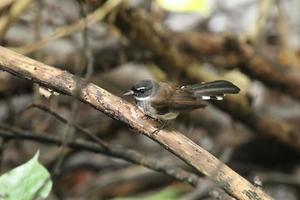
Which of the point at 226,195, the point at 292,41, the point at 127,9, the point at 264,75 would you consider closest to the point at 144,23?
the point at 127,9

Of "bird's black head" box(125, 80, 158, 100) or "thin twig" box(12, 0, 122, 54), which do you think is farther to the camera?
"thin twig" box(12, 0, 122, 54)

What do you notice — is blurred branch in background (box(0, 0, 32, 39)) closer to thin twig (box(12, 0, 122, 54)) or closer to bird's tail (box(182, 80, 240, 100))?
thin twig (box(12, 0, 122, 54))

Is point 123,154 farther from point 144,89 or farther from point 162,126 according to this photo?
point 162,126

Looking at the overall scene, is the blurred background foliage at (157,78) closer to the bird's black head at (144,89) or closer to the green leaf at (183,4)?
the green leaf at (183,4)

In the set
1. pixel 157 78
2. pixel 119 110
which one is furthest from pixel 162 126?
pixel 157 78

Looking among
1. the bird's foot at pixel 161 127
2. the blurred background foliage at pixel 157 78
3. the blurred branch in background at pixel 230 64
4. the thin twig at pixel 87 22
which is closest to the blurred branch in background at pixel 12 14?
the blurred background foliage at pixel 157 78

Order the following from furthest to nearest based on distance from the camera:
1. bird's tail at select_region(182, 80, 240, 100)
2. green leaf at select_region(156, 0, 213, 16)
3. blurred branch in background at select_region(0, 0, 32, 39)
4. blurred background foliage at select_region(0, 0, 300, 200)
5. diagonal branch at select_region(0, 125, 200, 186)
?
1. green leaf at select_region(156, 0, 213, 16)
2. blurred background foliage at select_region(0, 0, 300, 200)
3. blurred branch in background at select_region(0, 0, 32, 39)
4. diagonal branch at select_region(0, 125, 200, 186)
5. bird's tail at select_region(182, 80, 240, 100)

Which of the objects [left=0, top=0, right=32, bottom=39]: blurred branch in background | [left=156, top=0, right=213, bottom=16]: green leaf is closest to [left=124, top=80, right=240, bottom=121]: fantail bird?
[left=0, top=0, right=32, bottom=39]: blurred branch in background

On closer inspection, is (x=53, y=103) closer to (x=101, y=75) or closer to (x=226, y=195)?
(x=101, y=75)

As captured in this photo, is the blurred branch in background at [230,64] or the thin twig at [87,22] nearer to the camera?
the thin twig at [87,22]
